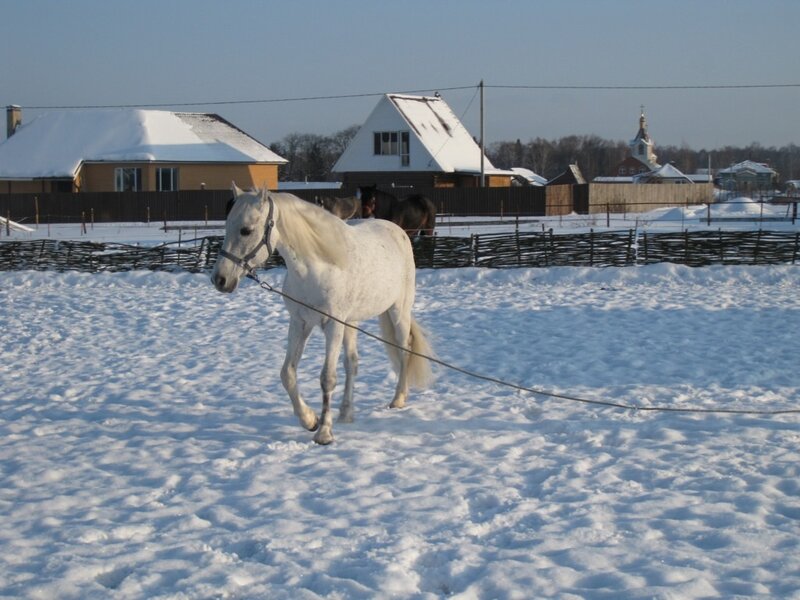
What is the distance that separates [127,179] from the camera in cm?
4791

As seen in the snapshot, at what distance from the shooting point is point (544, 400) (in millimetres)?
8062

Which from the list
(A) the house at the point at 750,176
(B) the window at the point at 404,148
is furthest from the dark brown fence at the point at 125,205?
(A) the house at the point at 750,176

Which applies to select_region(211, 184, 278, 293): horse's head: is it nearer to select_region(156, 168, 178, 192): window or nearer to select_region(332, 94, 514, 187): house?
select_region(332, 94, 514, 187): house

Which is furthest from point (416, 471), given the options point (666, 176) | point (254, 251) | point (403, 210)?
point (666, 176)

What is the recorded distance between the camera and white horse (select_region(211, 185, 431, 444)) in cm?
657

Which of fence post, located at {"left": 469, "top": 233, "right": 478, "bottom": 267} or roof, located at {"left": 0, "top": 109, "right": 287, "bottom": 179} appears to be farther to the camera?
roof, located at {"left": 0, "top": 109, "right": 287, "bottom": 179}

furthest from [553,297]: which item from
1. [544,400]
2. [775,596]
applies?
[775,596]

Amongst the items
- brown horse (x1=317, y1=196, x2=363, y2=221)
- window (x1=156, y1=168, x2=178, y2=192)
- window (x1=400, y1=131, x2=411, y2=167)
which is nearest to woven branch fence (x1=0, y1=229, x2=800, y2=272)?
brown horse (x1=317, y1=196, x2=363, y2=221)

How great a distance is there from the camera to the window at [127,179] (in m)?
47.7

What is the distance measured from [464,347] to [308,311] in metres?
4.26

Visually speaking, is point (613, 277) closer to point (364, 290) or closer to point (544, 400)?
point (544, 400)

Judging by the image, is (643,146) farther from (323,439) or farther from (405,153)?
(323,439)

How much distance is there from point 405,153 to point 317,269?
4340 centimetres

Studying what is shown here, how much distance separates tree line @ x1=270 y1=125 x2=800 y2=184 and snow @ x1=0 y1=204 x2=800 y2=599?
59.7 metres
